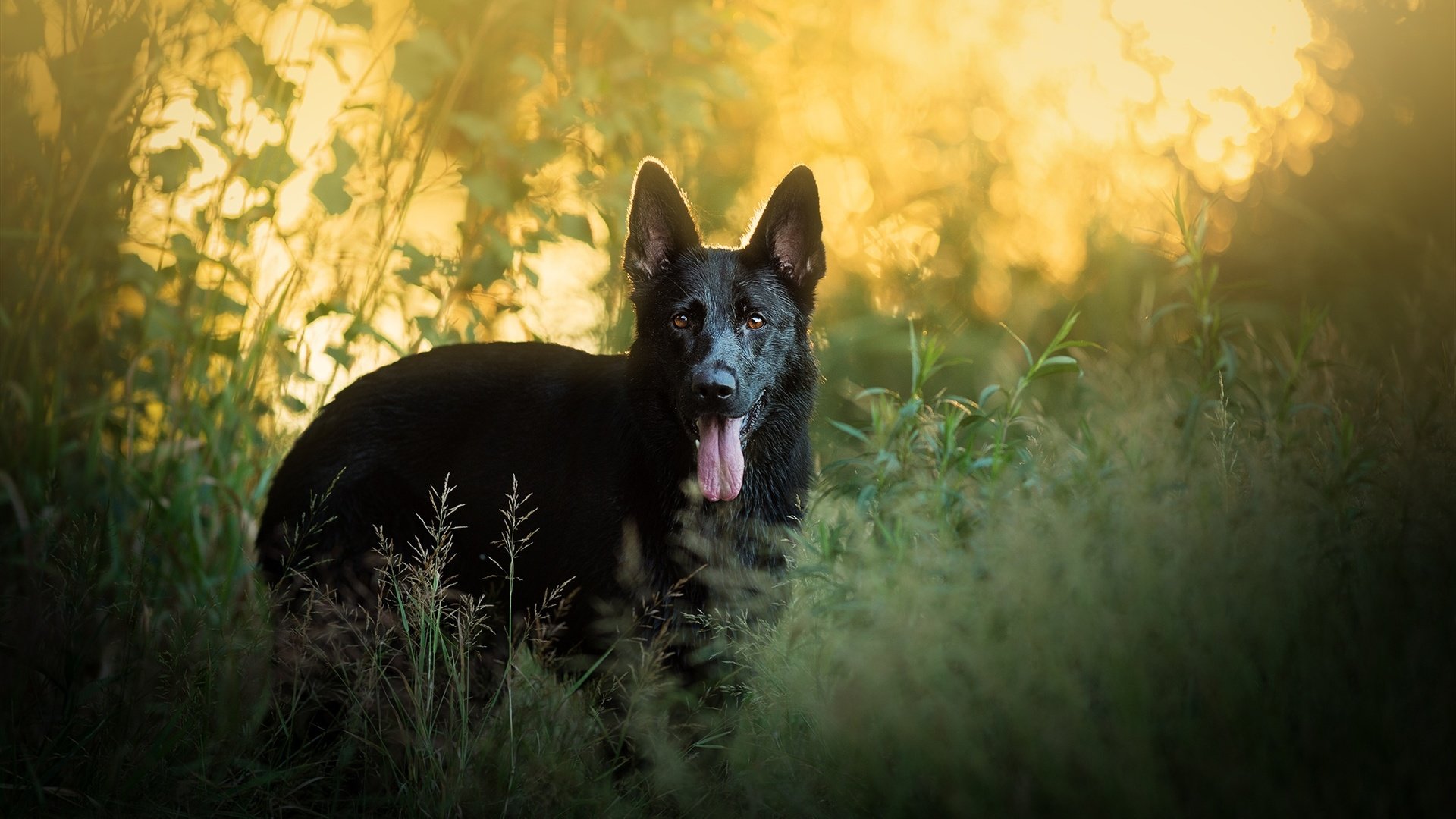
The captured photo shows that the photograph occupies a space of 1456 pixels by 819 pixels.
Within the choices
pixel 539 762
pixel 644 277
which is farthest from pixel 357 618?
pixel 644 277

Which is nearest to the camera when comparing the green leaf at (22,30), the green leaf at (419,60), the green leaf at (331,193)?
the green leaf at (22,30)

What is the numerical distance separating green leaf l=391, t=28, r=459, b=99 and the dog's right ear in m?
1.69

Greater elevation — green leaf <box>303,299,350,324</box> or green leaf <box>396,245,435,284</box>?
green leaf <box>396,245,435,284</box>

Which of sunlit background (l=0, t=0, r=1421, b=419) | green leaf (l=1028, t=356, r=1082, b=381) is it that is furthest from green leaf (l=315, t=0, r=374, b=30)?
green leaf (l=1028, t=356, r=1082, b=381)

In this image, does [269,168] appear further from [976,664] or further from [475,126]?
[976,664]

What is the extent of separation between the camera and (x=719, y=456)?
3.39 meters

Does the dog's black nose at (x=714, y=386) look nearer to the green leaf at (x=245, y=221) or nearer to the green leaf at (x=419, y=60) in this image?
the green leaf at (x=245, y=221)

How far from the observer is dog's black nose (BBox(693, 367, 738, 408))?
3.26 m

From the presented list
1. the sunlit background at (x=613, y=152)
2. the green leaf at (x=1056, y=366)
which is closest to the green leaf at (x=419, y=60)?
the sunlit background at (x=613, y=152)

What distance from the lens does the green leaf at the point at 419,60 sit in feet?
16.0

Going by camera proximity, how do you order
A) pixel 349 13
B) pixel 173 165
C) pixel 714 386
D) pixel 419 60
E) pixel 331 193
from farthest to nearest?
pixel 419 60 → pixel 331 193 → pixel 349 13 → pixel 173 165 → pixel 714 386

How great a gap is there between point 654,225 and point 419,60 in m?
1.88

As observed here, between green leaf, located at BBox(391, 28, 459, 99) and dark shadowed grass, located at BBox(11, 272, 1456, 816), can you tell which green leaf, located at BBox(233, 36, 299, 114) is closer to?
green leaf, located at BBox(391, 28, 459, 99)

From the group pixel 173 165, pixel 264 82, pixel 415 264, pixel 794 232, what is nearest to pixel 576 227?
pixel 415 264
